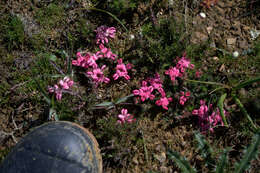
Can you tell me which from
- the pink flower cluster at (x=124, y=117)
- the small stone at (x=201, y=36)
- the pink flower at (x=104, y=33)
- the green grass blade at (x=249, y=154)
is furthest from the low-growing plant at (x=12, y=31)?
the green grass blade at (x=249, y=154)

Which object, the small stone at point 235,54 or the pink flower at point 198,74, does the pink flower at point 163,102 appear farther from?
the small stone at point 235,54

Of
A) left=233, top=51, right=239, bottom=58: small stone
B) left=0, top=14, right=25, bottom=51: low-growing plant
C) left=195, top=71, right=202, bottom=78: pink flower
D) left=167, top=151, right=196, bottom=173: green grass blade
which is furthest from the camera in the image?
left=0, top=14, right=25, bottom=51: low-growing plant

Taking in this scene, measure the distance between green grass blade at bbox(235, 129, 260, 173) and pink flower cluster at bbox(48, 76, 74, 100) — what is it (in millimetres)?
1938

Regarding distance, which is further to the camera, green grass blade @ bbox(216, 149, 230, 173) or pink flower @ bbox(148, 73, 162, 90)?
pink flower @ bbox(148, 73, 162, 90)

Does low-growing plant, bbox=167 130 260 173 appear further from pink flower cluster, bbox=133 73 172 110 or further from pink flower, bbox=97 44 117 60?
pink flower, bbox=97 44 117 60

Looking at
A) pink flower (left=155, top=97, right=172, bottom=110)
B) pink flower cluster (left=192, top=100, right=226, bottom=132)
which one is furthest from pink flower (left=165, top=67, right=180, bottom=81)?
pink flower cluster (left=192, top=100, right=226, bottom=132)

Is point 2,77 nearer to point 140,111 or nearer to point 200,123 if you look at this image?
point 140,111

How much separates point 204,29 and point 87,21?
57.5 inches

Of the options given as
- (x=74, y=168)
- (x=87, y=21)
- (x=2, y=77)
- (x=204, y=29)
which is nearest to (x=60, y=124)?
(x=74, y=168)

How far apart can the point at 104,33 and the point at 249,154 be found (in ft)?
6.61

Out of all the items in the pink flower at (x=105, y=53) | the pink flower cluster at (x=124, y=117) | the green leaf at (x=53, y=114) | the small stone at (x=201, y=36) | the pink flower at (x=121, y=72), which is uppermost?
the small stone at (x=201, y=36)

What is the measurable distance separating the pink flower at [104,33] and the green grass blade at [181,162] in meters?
1.48

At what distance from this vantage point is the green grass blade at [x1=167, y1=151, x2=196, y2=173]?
2.22 m

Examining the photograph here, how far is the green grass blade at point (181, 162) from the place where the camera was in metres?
2.22
